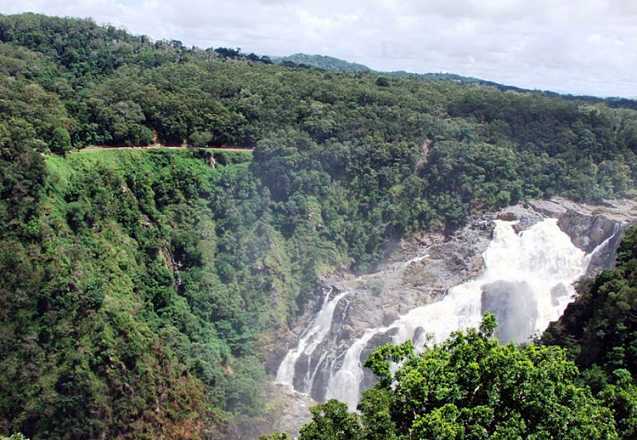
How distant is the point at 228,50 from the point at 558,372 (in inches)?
3683

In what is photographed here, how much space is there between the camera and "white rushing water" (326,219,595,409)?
151ft

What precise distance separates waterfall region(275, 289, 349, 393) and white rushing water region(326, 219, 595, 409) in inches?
75.9

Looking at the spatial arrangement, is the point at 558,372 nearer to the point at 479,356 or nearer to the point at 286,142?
the point at 479,356

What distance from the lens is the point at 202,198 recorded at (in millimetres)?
52094

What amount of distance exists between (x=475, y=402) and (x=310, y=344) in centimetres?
2890

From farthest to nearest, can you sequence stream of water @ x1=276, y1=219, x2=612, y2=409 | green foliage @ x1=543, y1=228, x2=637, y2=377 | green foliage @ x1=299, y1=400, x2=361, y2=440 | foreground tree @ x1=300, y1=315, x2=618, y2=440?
stream of water @ x1=276, y1=219, x2=612, y2=409
green foliage @ x1=543, y1=228, x2=637, y2=377
green foliage @ x1=299, y1=400, x2=361, y2=440
foreground tree @ x1=300, y1=315, x2=618, y2=440

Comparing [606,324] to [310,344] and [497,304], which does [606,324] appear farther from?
[310,344]

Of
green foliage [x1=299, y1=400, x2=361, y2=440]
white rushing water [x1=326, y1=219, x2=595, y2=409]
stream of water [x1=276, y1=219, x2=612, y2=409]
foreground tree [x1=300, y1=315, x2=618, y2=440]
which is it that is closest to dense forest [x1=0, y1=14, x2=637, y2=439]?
foreground tree [x1=300, y1=315, x2=618, y2=440]

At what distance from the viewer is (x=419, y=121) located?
214 feet

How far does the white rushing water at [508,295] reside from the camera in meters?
46.1

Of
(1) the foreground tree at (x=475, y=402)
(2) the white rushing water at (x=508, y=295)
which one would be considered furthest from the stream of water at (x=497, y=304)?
(1) the foreground tree at (x=475, y=402)

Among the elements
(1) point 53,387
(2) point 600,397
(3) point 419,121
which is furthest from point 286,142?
(2) point 600,397

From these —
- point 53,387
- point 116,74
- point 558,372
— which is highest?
point 116,74

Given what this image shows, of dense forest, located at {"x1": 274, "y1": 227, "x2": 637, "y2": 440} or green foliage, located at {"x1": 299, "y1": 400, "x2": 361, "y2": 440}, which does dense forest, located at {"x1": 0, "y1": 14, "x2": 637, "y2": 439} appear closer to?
dense forest, located at {"x1": 274, "y1": 227, "x2": 637, "y2": 440}
